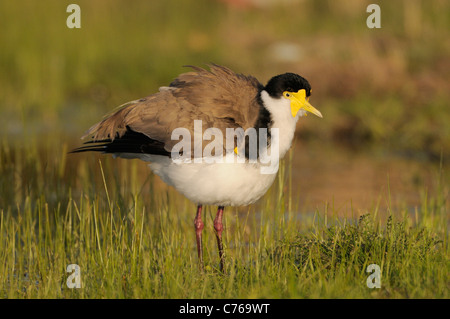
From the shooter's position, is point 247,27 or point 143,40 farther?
point 247,27

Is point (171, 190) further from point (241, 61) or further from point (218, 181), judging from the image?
point (241, 61)

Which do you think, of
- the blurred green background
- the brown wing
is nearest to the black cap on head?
the brown wing

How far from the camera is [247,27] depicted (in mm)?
18047

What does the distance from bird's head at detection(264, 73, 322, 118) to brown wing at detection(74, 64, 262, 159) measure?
183 mm

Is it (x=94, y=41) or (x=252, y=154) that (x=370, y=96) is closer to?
(x=94, y=41)

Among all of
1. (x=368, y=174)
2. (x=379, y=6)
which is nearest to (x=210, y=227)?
(x=368, y=174)

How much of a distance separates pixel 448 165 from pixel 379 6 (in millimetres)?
8978

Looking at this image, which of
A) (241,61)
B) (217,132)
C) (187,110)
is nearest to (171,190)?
(187,110)

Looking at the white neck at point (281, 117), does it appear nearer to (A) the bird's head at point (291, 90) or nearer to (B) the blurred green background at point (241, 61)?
(A) the bird's head at point (291, 90)

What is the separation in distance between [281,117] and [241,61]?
986cm

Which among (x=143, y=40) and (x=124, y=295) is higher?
(x=143, y=40)

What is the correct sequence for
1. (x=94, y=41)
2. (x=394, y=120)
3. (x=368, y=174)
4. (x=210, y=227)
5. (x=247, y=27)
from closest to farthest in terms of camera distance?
(x=210, y=227), (x=368, y=174), (x=394, y=120), (x=94, y=41), (x=247, y=27)

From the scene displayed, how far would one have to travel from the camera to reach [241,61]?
1543cm

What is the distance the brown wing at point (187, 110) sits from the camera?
19.0 feet
